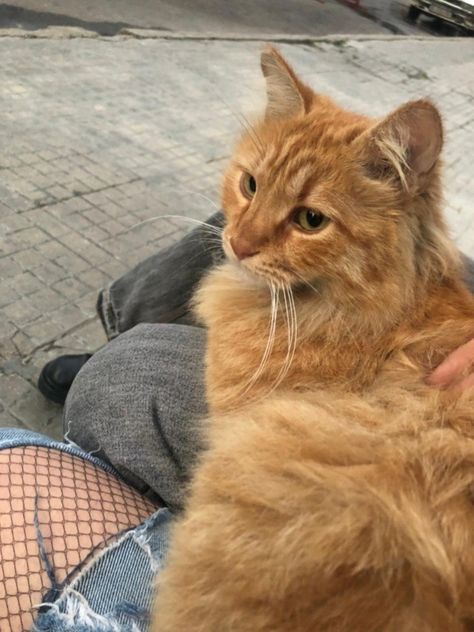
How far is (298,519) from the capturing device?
113cm

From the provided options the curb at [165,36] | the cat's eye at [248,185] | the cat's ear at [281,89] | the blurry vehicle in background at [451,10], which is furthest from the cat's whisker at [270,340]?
the blurry vehicle in background at [451,10]

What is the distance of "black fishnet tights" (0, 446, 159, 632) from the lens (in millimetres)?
1428

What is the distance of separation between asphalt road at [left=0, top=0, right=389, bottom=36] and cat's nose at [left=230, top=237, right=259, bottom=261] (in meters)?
6.90

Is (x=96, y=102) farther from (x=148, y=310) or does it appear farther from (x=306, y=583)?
(x=306, y=583)

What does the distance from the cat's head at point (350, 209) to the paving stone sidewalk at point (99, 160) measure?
2.38 feet

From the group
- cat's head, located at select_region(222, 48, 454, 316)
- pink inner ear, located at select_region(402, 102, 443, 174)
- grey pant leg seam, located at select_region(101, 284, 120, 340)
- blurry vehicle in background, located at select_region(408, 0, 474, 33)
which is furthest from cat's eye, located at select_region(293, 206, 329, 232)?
blurry vehicle in background, located at select_region(408, 0, 474, 33)

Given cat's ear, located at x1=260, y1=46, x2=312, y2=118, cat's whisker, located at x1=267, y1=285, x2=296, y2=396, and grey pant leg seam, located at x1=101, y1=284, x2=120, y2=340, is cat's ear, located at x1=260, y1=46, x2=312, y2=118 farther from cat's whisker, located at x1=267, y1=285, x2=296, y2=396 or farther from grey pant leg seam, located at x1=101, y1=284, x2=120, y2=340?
grey pant leg seam, located at x1=101, y1=284, x2=120, y2=340

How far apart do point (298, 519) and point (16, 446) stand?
90 cm

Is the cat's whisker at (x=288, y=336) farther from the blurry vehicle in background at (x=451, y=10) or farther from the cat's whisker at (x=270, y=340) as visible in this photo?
the blurry vehicle in background at (x=451, y=10)

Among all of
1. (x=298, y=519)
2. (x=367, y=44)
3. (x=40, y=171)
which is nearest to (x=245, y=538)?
(x=298, y=519)

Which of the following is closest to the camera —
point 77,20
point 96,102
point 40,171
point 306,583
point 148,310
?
point 306,583

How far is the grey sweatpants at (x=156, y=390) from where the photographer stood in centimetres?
177

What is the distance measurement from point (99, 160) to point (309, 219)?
12.9 ft

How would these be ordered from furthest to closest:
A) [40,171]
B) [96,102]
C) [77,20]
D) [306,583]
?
[77,20] → [96,102] → [40,171] → [306,583]
